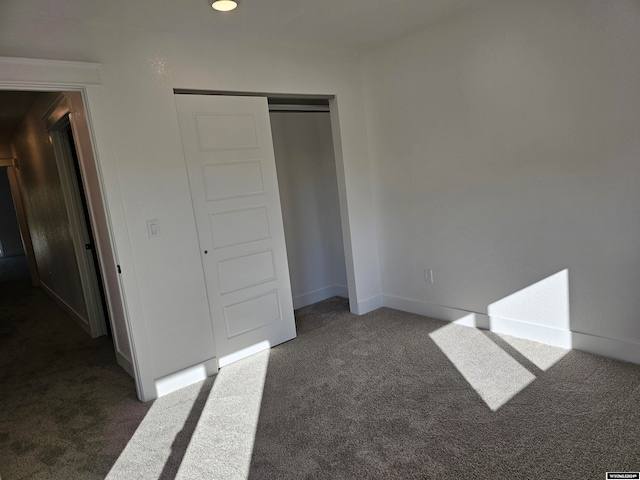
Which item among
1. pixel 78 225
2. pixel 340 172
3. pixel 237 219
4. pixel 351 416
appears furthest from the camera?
pixel 78 225

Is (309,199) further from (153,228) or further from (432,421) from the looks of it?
(432,421)

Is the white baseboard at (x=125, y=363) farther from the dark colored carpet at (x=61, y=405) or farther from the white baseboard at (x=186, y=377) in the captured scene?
the white baseboard at (x=186, y=377)

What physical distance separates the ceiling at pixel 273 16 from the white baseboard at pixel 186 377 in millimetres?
2379

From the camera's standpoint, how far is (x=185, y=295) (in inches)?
123

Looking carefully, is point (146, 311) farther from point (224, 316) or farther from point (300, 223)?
point (300, 223)

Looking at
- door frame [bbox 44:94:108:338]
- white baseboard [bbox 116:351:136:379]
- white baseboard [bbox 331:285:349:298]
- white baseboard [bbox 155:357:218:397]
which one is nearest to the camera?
white baseboard [bbox 155:357:218:397]

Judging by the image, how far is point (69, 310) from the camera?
528 centimetres

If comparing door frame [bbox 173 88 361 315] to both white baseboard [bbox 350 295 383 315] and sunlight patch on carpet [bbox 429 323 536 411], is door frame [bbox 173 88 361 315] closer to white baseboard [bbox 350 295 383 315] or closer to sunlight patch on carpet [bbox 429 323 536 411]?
white baseboard [bbox 350 295 383 315]

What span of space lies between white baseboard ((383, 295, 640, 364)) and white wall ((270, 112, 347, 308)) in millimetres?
987

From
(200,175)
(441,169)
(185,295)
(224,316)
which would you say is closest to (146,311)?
(185,295)

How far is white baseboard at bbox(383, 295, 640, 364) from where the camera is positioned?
2771 millimetres

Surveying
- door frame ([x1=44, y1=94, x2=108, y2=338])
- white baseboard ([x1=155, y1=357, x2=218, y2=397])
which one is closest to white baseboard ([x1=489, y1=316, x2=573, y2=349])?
white baseboard ([x1=155, y1=357, x2=218, y2=397])

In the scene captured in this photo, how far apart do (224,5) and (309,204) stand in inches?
97.5

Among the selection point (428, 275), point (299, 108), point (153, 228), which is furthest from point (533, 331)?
point (299, 108)
